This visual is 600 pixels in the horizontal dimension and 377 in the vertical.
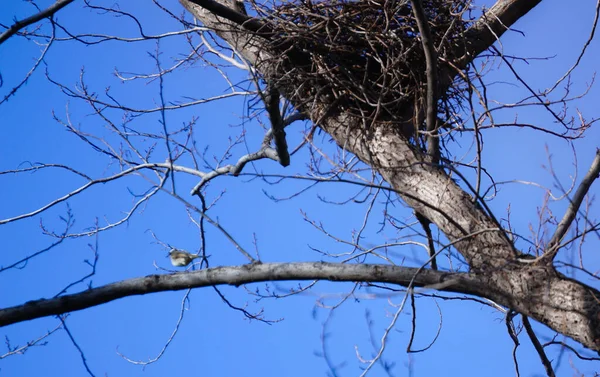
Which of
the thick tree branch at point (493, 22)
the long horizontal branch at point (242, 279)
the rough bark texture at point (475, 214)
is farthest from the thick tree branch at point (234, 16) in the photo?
the long horizontal branch at point (242, 279)

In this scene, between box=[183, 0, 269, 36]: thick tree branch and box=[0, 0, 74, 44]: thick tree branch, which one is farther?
box=[183, 0, 269, 36]: thick tree branch

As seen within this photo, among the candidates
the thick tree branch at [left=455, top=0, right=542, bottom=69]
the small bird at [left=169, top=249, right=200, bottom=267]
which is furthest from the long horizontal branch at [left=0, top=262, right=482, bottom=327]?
the thick tree branch at [left=455, top=0, right=542, bottom=69]

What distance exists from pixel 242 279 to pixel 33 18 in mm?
1277

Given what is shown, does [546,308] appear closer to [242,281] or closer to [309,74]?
[242,281]

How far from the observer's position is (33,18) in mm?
2643

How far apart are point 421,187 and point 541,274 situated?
779 millimetres

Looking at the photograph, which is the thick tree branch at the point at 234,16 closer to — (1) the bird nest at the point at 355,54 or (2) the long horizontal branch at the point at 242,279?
(1) the bird nest at the point at 355,54

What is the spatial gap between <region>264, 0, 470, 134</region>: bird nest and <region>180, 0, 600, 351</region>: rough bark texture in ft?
0.31

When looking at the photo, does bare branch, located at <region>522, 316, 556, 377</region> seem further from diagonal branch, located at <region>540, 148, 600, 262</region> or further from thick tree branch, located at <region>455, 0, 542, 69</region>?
thick tree branch, located at <region>455, 0, 542, 69</region>

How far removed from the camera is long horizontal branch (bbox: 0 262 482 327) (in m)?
2.42

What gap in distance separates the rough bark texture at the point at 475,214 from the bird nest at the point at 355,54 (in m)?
0.10

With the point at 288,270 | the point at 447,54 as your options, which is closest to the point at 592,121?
the point at 447,54

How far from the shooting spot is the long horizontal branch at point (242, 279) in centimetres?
242

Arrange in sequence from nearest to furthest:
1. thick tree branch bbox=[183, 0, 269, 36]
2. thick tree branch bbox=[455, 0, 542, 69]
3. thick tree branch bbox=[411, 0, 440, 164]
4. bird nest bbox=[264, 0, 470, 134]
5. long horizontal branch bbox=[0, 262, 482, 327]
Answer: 1. long horizontal branch bbox=[0, 262, 482, 327]
2. thick tree branch bbox=[411, 0, 440, 164]
3. thick tree branch bbox=[183, 0, 269, 36]
4. bird nest bbox=[264, 0, 470, 134]
5. thick tree branch bbox=[455, 0, 542, 69]
